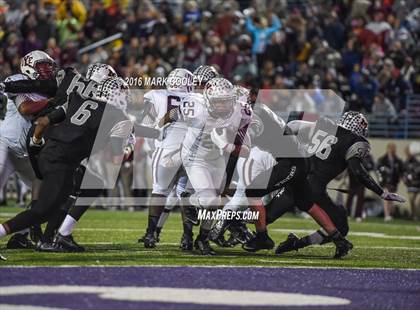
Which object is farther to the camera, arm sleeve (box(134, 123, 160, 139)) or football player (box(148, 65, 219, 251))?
football player (box(148, 65, 219, 251))

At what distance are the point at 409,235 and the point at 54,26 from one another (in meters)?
9.01

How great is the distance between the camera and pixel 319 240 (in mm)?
9820

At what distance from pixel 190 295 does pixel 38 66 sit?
389cm

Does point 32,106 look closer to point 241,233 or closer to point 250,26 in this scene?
point 241,233

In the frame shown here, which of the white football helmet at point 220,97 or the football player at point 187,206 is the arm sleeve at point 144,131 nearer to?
the white football helmet at point 220,97

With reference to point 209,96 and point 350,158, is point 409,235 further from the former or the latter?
point 209,96

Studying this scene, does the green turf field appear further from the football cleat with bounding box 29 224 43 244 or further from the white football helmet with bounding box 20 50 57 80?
the white football helmet with bounding box 20 50 57 80

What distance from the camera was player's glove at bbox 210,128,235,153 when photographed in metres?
9.05

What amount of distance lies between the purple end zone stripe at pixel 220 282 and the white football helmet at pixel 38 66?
2608 millimetres

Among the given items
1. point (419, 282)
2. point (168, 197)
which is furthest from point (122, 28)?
point (419, 282)

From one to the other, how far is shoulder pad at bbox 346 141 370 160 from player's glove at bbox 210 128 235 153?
1.41 m

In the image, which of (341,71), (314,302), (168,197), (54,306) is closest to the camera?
(54,306)

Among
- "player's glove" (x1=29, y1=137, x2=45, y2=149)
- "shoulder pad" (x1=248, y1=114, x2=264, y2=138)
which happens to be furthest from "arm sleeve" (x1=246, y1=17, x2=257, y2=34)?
"player's glove" (x1=29, y1=137, x2=45, y2=149)

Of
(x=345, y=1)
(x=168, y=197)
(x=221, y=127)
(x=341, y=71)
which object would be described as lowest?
(x=168, y=197)
